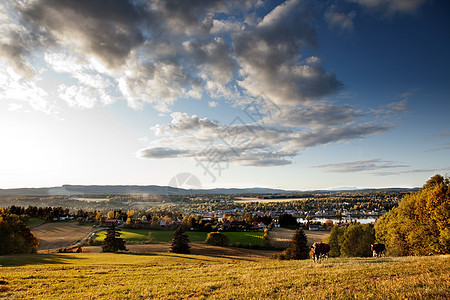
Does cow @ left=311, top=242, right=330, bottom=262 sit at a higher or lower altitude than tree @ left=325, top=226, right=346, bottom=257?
higher

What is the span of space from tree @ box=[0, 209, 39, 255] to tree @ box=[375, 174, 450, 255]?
79.0m

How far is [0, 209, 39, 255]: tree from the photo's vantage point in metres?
54.3

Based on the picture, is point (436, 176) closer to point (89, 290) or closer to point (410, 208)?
point (410, 208)

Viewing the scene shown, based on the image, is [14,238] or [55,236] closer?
[14,238]

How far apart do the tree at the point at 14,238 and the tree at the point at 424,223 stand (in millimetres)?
78961

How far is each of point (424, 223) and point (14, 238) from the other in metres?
83.3

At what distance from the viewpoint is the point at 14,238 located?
5622 cm

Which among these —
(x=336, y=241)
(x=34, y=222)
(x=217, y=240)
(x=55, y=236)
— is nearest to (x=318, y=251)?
(x=336, y=241)

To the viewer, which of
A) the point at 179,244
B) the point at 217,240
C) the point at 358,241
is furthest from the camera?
the point at 217,240

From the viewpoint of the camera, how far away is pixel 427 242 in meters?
33.4

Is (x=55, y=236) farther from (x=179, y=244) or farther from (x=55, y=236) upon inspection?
(x=179, y=244)

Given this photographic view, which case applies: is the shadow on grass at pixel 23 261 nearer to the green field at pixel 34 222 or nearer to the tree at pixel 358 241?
the tree at pixel 358 241

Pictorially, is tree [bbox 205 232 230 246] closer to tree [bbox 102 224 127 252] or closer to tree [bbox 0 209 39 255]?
tree [bbox 102 224 127 252]

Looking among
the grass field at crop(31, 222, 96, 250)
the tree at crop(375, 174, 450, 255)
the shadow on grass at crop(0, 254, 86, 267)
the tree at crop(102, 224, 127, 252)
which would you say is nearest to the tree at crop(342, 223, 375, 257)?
the tree at crop(375, 174, 450, 255)
